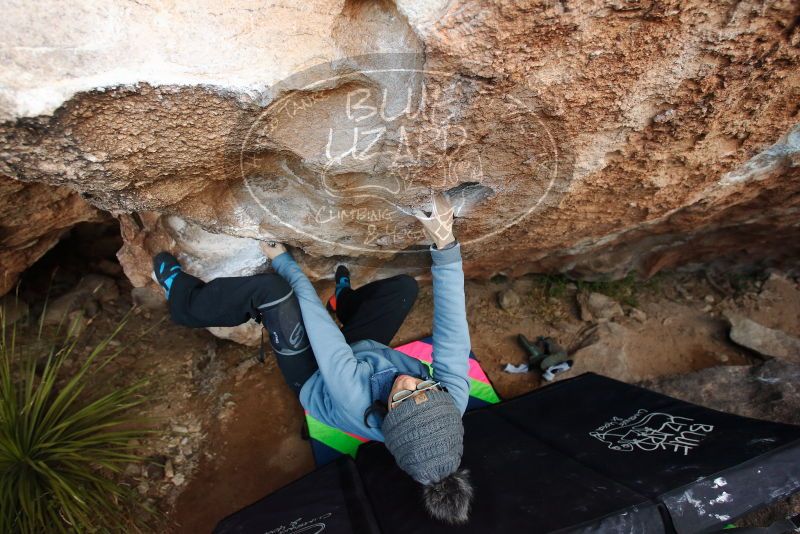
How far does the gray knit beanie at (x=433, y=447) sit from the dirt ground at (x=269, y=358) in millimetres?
1251

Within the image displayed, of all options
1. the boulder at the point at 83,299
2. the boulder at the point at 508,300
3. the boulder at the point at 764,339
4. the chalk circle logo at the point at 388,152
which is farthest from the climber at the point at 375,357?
→ the boulder at the point at 764,339

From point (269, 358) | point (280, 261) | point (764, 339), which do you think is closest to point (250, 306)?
point (280, 261)

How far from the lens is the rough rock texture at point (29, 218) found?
199cm

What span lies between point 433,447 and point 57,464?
1917 mm

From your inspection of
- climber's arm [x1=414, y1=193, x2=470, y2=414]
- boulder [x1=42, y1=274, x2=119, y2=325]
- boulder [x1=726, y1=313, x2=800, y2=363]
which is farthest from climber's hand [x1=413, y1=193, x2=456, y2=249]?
boulder [x1=726, y1=313, x2=800, y2=363]

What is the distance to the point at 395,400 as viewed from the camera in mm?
1496

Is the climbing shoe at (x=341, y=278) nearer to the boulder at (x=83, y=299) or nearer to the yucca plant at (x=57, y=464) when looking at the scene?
the yucca plant at (x=57, y=464)

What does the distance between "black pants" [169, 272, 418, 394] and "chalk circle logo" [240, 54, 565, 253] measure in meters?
0.28

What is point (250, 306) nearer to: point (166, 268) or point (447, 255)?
point (166, 268)

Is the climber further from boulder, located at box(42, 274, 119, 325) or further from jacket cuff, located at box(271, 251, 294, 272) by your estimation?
boulder, located at box(42, 274, 119, 325)

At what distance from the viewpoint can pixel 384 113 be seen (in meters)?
1.46

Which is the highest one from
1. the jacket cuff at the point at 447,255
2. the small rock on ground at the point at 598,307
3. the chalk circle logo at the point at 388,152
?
the chalk circle logo at the point at 388,152

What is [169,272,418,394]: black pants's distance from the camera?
1872 millimetres

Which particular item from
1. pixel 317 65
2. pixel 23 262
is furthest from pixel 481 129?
pixel 23 262
